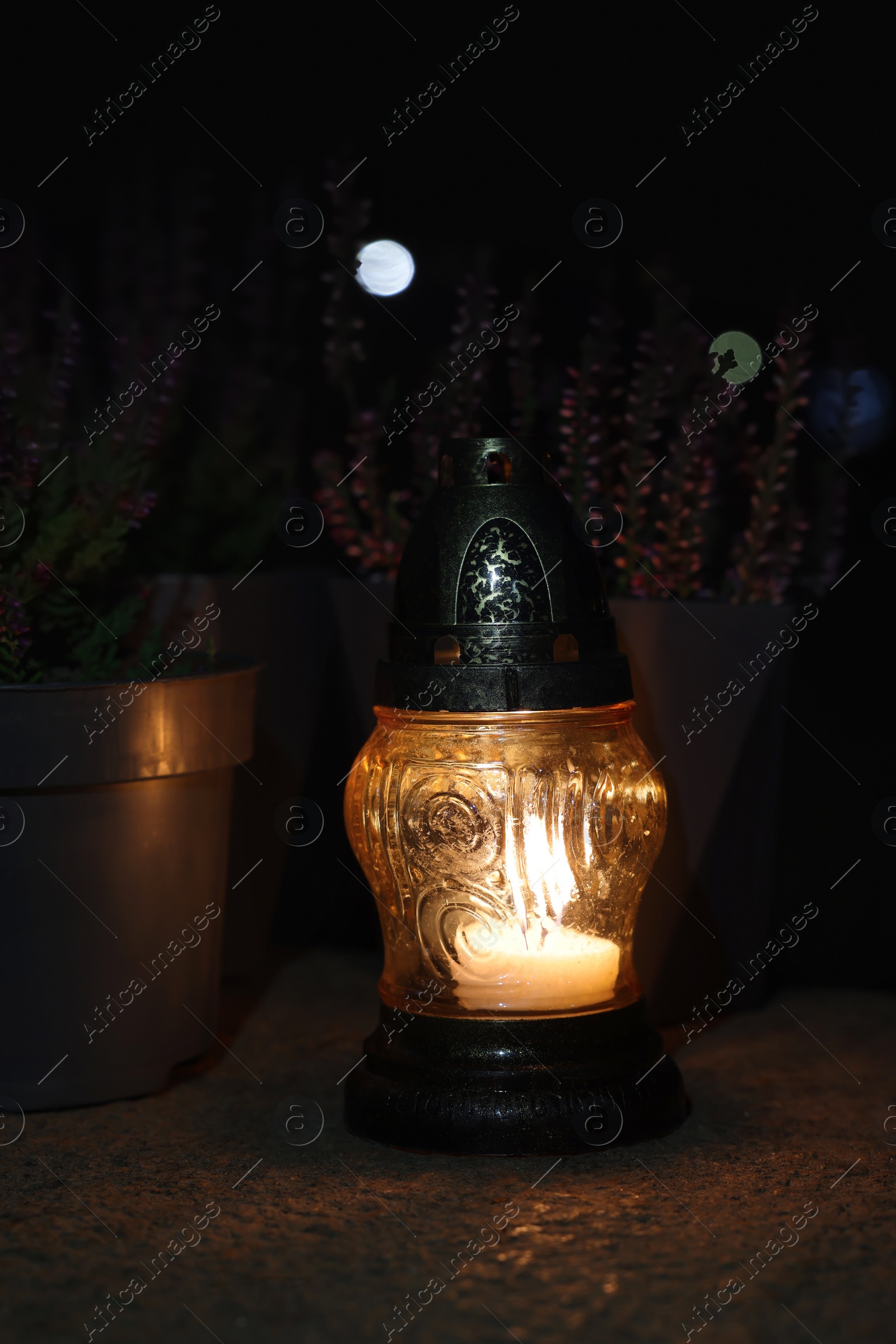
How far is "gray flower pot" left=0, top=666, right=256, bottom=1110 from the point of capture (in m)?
1.98

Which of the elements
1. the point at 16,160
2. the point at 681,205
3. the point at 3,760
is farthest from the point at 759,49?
the point at 3,760

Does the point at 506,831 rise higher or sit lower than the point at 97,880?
lower

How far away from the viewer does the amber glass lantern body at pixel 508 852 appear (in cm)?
187

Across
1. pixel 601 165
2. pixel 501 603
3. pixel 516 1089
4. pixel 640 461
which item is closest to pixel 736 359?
pixel 640 461

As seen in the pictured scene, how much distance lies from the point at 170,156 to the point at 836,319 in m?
1.76

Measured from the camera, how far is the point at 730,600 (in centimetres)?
258

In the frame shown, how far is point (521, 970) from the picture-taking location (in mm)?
1893

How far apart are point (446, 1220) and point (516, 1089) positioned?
244 millimetres

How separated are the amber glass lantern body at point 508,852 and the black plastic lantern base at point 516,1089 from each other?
0.10 ft

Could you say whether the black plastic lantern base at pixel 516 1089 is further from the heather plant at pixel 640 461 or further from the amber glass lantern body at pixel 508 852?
the heather plant at pixel 640 461

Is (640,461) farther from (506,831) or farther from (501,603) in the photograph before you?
(506,831)

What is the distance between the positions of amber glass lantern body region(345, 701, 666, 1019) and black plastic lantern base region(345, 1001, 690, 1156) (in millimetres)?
30

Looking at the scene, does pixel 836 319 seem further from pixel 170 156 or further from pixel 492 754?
pixel 492 754

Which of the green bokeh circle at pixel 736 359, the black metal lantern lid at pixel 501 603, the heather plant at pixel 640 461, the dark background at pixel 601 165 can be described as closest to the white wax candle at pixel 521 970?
the black metal lantern lid at pixel 501 603
